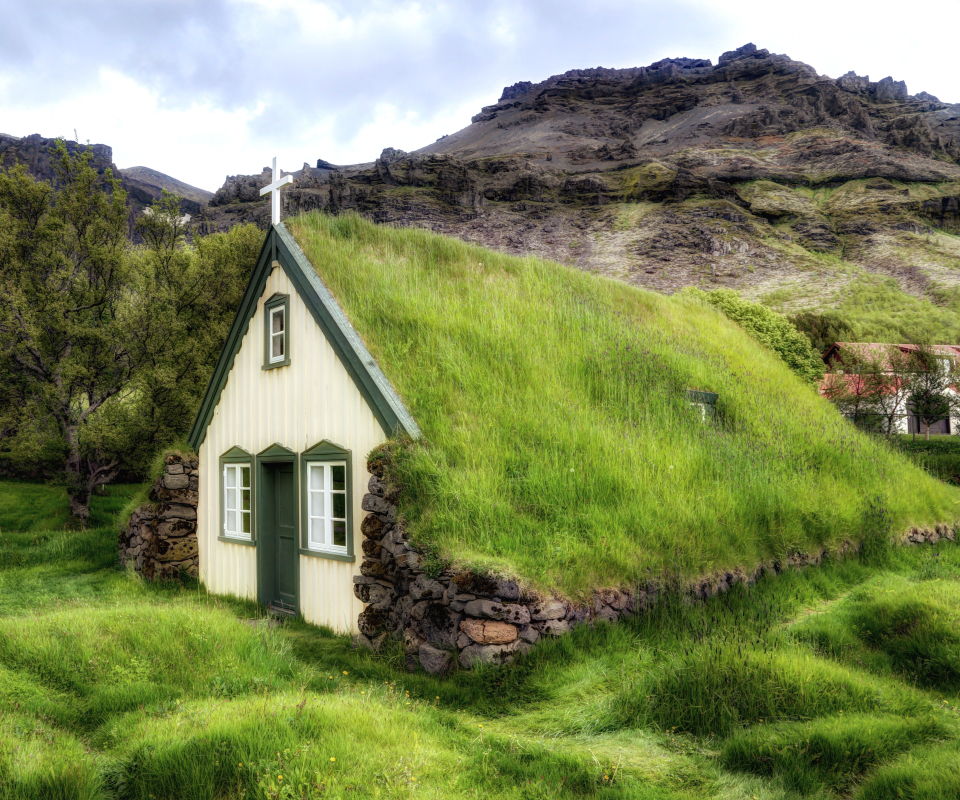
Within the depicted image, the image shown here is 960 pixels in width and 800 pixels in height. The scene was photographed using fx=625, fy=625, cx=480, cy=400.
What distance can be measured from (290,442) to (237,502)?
2295 millimetres

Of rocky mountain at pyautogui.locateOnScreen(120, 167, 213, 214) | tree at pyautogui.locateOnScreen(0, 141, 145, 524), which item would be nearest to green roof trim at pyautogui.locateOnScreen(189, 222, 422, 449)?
tree at pyautogui.locateOnScreen(0, 141, 145, 524)

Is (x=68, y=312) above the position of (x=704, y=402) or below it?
above

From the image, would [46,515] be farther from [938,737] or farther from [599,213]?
[599,213]

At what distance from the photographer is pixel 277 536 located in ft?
34.0

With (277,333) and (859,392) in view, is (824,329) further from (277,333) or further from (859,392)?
(277,333)

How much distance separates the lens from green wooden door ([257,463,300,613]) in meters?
10.0

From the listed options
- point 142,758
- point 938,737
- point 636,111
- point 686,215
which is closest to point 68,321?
point 142,758

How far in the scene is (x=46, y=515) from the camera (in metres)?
18.8

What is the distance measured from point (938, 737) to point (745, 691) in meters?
1.33

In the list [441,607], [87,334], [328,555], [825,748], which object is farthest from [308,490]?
[87,334]

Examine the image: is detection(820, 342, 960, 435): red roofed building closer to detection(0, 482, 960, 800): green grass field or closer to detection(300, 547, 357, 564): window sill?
detection(0, 482, 960, 800): green grass field

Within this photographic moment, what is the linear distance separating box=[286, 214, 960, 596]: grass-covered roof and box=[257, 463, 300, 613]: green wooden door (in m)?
3.02

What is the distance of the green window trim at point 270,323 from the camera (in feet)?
33.0

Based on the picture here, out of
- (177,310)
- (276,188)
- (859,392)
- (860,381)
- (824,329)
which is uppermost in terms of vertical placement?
(824,329)
